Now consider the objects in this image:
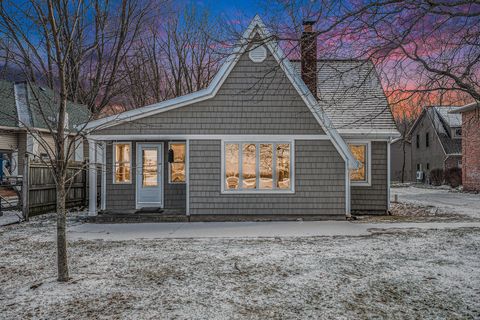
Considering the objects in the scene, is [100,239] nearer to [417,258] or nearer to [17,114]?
[417,258]

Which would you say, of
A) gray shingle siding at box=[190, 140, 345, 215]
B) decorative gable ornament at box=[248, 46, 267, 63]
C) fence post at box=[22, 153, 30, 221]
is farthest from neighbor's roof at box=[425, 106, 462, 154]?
fence post at box=[22, 153, 30, 221]

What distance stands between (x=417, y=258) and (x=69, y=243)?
6.98 metres

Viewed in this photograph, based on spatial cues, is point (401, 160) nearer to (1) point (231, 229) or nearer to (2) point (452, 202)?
(2) point (452, 202)

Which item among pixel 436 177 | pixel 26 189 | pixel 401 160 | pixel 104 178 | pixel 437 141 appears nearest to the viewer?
pixel 26 189

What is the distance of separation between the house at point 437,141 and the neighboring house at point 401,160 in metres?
3.19

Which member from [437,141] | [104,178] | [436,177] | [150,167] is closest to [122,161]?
[104,178]

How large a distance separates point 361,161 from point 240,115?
186 inches

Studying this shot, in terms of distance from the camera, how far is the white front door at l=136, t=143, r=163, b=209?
12508 mm

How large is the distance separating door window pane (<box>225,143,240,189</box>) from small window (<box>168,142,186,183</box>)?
1.73 meters

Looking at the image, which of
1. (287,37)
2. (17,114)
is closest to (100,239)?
(287,37)

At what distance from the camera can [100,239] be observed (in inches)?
348

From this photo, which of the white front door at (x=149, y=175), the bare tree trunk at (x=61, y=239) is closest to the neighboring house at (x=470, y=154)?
the white front door at (x=149, y=175)

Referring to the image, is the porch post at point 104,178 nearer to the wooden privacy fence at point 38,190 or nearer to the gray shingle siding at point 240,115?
the gray shingle siding at point 240,115

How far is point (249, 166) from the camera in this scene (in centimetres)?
1171
